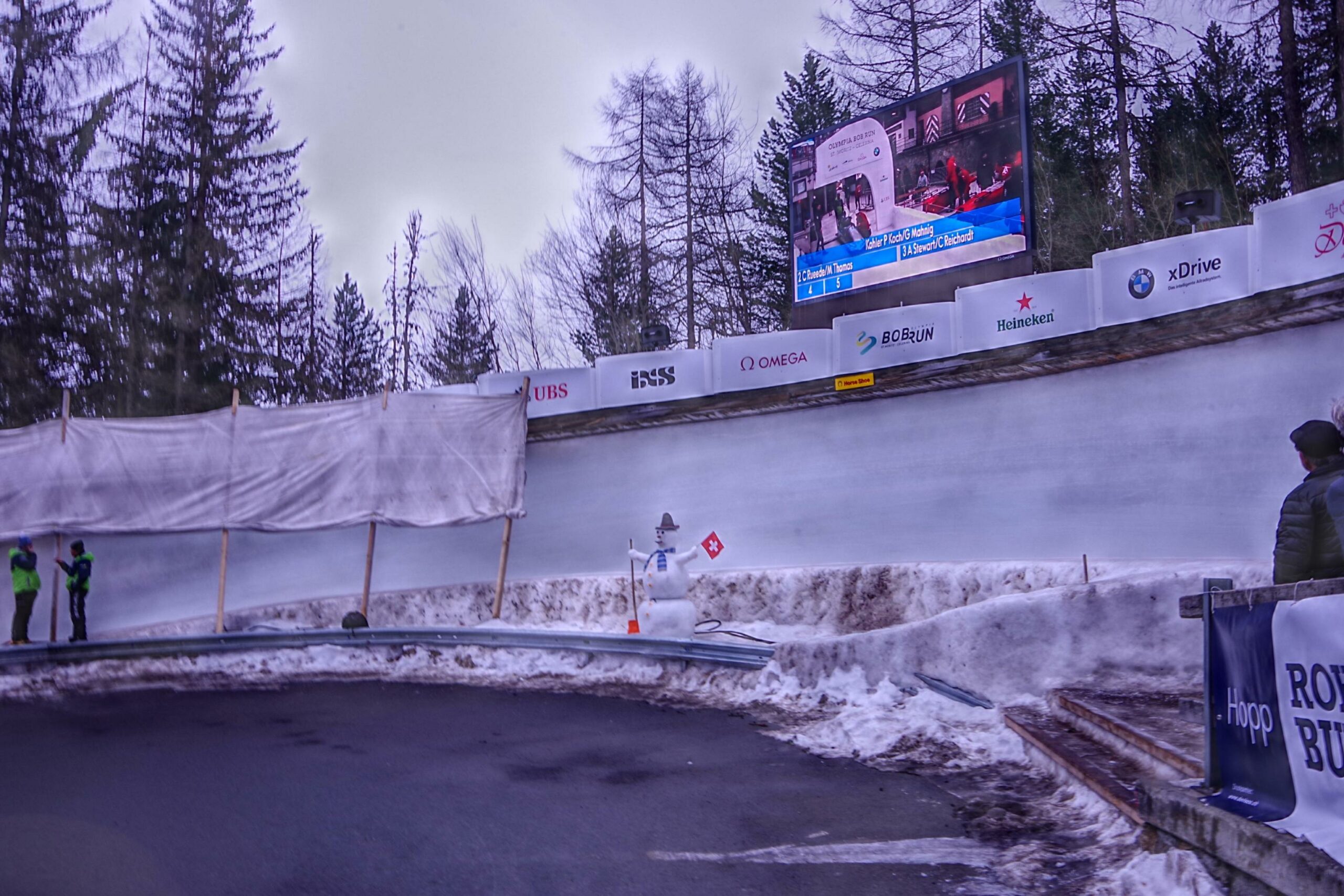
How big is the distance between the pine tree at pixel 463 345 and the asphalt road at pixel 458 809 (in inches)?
956

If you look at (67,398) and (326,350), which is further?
(326,350)

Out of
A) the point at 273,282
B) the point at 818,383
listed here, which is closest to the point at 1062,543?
the point at 818,383

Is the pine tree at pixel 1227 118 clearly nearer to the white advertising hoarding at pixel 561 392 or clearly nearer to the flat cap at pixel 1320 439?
the white advertising hoarding at pixel 561 392

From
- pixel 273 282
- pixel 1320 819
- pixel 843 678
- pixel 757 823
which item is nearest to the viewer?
pixel 1320 819

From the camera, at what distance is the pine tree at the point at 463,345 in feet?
109

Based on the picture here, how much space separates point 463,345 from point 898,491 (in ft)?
82.8

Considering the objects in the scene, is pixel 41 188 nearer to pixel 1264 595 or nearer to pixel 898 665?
pixel 898 665

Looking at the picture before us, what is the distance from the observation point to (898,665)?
851 centimetres

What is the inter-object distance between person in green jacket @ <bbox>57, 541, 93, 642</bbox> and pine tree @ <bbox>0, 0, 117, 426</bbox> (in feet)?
38.3

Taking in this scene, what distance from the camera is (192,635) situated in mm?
12906

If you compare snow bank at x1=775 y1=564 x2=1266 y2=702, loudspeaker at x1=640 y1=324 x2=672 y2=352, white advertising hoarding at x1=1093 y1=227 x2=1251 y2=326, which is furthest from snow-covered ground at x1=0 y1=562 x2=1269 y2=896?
loudspeaker at x1=640 y1=324 x2=672 y2=352

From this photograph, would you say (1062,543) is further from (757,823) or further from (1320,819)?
(1320,819)

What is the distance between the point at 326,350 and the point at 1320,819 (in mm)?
38827

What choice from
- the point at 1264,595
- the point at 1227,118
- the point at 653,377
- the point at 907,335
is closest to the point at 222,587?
the point at 653,377
